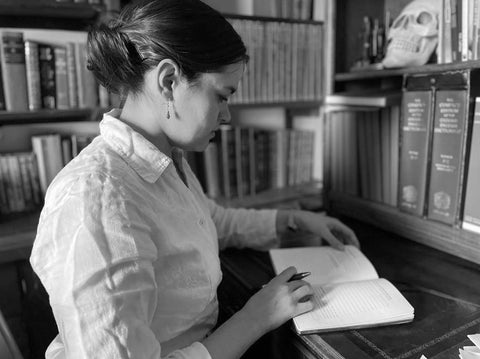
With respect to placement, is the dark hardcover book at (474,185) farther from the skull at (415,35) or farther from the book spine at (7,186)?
the book spine at (7,186)

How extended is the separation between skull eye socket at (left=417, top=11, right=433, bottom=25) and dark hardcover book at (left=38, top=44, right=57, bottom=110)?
3.48 feet

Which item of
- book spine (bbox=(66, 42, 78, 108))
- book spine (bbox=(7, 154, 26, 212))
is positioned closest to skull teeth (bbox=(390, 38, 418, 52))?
book spine (bbox=(66, 42, 78, 108))

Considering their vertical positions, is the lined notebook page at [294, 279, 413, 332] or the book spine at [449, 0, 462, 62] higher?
the book spine at [449, 0, 462, 62]

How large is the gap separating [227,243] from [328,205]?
468mm

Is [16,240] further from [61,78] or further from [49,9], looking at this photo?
[49,9]

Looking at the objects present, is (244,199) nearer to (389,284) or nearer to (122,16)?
(389,284)

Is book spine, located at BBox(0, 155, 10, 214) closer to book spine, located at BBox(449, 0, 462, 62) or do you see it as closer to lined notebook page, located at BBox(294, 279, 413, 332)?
lined notebook page, located at BBox(294, 279, 413, 332)

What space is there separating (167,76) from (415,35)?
75 cm

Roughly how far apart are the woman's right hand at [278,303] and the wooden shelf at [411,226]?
43cm

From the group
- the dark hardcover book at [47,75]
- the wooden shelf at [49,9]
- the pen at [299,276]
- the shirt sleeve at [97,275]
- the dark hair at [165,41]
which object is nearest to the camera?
the shirt sleeve at [97,275]

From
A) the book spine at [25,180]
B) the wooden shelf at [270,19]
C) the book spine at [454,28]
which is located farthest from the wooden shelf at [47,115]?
the book spine at [454,28]

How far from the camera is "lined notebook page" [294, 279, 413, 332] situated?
26.8 inches

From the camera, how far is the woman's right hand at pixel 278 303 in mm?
683

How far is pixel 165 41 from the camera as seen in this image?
2.06 ft
